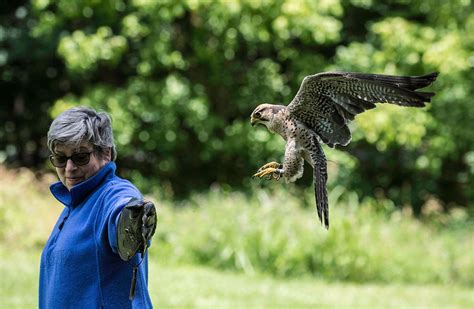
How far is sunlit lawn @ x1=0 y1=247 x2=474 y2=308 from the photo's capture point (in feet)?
24.1

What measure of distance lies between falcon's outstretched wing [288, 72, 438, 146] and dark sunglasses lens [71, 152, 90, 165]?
729 millimetres

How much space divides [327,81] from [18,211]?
8304 millimetres

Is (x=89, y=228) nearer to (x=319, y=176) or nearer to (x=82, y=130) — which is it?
(x=82, y=130)

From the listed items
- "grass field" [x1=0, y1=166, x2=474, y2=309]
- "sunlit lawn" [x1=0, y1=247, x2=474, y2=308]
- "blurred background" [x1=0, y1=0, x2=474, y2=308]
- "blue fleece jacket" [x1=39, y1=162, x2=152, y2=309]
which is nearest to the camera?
"blue fleece jacket" [x1=39, y1=162, x2=152, y2=309]

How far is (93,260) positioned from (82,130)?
44cm

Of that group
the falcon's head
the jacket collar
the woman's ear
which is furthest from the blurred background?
the falcon's head

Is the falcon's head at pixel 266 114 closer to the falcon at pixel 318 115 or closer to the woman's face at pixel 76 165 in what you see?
the falcon at pixel 318 115

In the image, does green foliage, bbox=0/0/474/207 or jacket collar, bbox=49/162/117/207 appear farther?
green foliage, bbox=0/0/474/207

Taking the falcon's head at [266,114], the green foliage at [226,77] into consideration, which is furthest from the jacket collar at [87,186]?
the green foliage at [226,77]

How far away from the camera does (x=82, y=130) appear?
109 inches

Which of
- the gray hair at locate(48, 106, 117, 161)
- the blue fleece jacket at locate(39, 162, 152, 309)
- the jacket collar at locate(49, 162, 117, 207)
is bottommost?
the blue fleece jacket at locate(39, 162, 152, 309)

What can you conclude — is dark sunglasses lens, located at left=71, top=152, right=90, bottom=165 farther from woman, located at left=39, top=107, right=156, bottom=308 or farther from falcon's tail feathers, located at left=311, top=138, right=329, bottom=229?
falcon's tail feathers, located at left=311, top=138, right=329, bottom=229

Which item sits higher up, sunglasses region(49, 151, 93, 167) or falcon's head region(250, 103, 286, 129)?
falcon's head region(250, 103, 286, 129)

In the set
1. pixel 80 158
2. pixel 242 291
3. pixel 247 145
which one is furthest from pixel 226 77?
pixel 80 158
